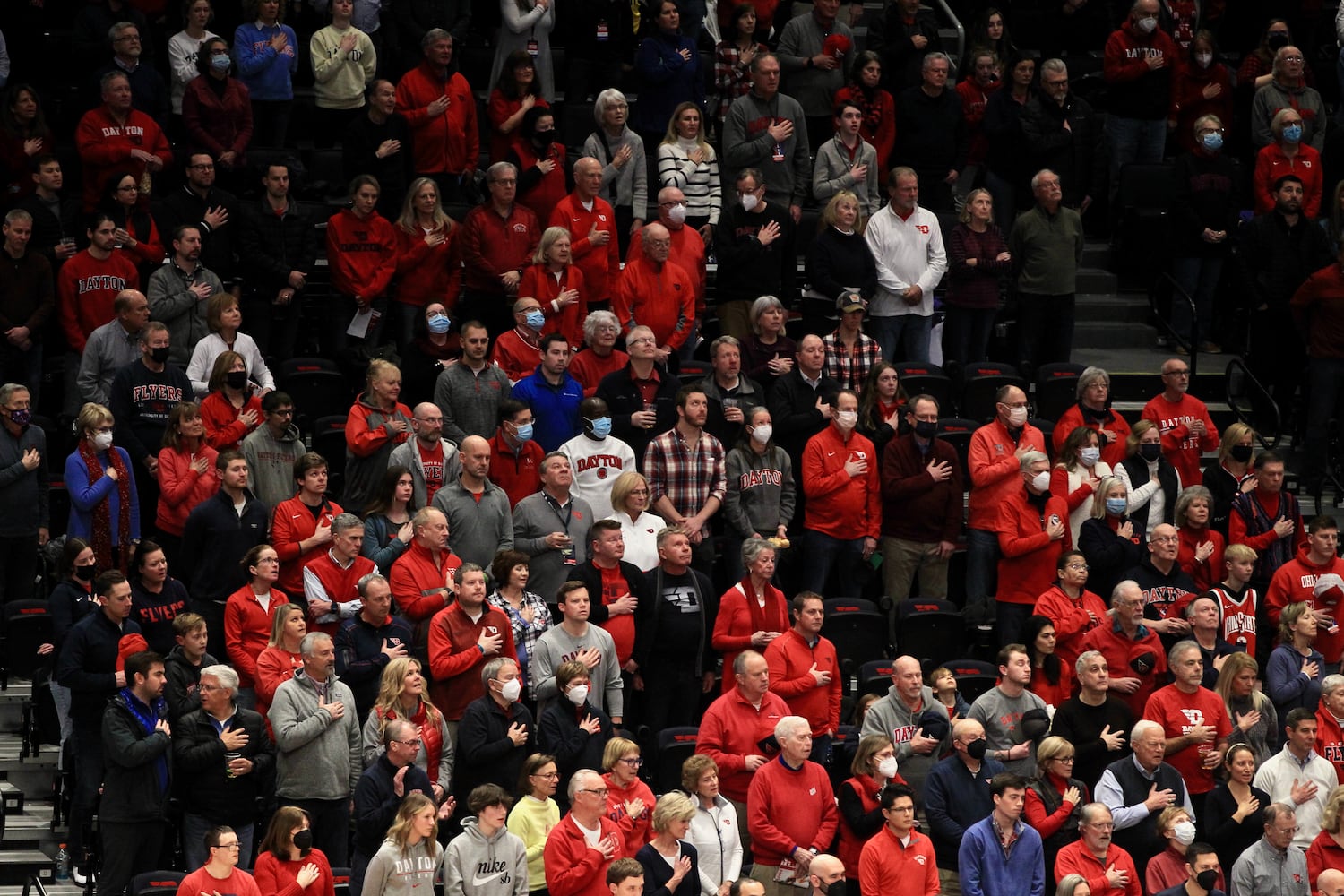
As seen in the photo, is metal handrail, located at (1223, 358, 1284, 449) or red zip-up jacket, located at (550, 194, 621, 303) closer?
red zip-up jacket, located at (550, 194, 621, 303)

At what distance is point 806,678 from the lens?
11.6 m

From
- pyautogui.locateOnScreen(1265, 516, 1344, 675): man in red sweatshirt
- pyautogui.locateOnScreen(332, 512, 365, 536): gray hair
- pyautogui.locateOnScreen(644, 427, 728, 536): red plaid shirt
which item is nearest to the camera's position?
pyautogui.locateOnScreen(332, 512, 365, 536): gray hair

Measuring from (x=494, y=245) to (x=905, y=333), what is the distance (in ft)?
10.1

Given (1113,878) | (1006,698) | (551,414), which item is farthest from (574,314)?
(1113,878)

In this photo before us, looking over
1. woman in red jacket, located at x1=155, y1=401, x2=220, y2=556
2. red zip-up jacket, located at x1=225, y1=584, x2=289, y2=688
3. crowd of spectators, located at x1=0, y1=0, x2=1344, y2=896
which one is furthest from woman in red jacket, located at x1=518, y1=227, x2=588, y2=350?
red zip-up jacket, located at x1=225, y1=584, x2=289, y2=688

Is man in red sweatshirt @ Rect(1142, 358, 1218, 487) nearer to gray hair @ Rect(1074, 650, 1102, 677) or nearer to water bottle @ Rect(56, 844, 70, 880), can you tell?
gray hair @ Rect(1074, 650, 1102, 677)

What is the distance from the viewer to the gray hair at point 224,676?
10.5m

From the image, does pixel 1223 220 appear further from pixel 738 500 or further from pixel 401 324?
pixel 401 324

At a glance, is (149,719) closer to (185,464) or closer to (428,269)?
(185,464)

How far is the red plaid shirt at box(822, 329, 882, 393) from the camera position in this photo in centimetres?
1384

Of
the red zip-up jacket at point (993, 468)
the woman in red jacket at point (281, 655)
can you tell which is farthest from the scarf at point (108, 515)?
the red zip-up jacket at point (993, 468)

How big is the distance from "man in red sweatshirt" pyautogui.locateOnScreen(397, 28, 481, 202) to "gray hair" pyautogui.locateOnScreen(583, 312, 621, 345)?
249 centimetres

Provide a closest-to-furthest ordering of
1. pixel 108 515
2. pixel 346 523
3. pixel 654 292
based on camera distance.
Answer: pixel 346 523 < pixel 108 515 < pixel 654 292

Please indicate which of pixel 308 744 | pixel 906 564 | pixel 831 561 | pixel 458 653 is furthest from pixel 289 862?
pixel 906 564
